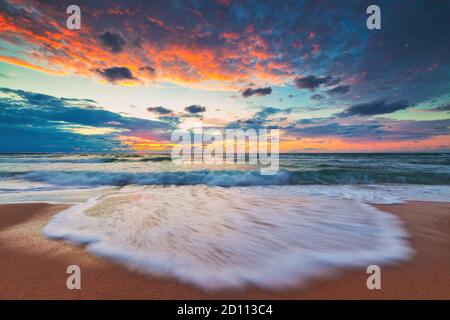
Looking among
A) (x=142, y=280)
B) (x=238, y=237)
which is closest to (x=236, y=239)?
(x=238, y=237)

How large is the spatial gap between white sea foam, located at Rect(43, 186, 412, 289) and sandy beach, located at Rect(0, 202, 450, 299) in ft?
0.46

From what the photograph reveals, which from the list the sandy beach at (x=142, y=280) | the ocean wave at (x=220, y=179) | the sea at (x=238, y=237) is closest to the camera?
the sandy beach at (x=142, y=280)

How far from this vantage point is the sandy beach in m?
1.83

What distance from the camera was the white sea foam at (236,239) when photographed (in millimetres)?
2240

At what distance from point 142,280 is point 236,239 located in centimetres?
141

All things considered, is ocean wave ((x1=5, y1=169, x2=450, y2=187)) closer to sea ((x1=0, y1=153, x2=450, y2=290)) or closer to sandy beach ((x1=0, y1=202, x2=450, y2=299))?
sea ((x1=0, y1=153, x2=450, y2=290))

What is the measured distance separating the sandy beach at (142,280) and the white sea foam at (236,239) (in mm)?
141

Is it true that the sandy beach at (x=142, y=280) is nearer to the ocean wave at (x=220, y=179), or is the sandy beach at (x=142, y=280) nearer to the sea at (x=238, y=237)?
the sea at (x=238, y=237)

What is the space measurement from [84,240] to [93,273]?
3.24 feet

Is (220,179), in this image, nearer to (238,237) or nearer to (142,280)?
(238,237)

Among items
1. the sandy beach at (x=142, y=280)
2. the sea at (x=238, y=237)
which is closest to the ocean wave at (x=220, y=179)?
the sea at (x=238, y=237)

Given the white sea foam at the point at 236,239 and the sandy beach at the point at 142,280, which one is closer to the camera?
the sandy beach at the point at 142,280
